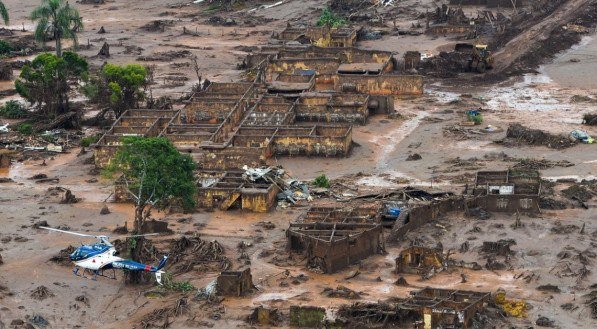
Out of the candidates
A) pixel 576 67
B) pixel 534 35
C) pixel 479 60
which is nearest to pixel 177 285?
pixel 479 60

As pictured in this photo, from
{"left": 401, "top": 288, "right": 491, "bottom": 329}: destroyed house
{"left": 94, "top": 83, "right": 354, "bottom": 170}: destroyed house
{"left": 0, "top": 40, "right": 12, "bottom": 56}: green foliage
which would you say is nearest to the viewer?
{"left": 401, "top": 288, "right": 491, "bottom": 329}: destroyed house

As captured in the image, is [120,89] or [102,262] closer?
[102,262]

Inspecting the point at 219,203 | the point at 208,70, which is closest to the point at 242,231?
the point at 219,203

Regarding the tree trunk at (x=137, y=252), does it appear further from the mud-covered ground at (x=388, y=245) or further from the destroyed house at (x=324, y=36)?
the destroyed house at (x=324, y=36)

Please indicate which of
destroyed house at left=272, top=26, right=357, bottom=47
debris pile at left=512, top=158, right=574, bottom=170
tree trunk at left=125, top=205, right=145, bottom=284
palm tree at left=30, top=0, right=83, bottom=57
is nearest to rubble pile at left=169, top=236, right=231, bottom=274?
tree trunk at left=125, top=205, right=145, bottom=284

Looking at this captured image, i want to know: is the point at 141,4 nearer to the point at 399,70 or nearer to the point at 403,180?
the point at 399,70

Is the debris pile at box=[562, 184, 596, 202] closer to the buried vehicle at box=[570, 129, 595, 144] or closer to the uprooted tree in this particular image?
the buried vehicle at box=[570, 129, 595, 144]

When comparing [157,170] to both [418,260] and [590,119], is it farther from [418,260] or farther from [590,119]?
[590,119]
